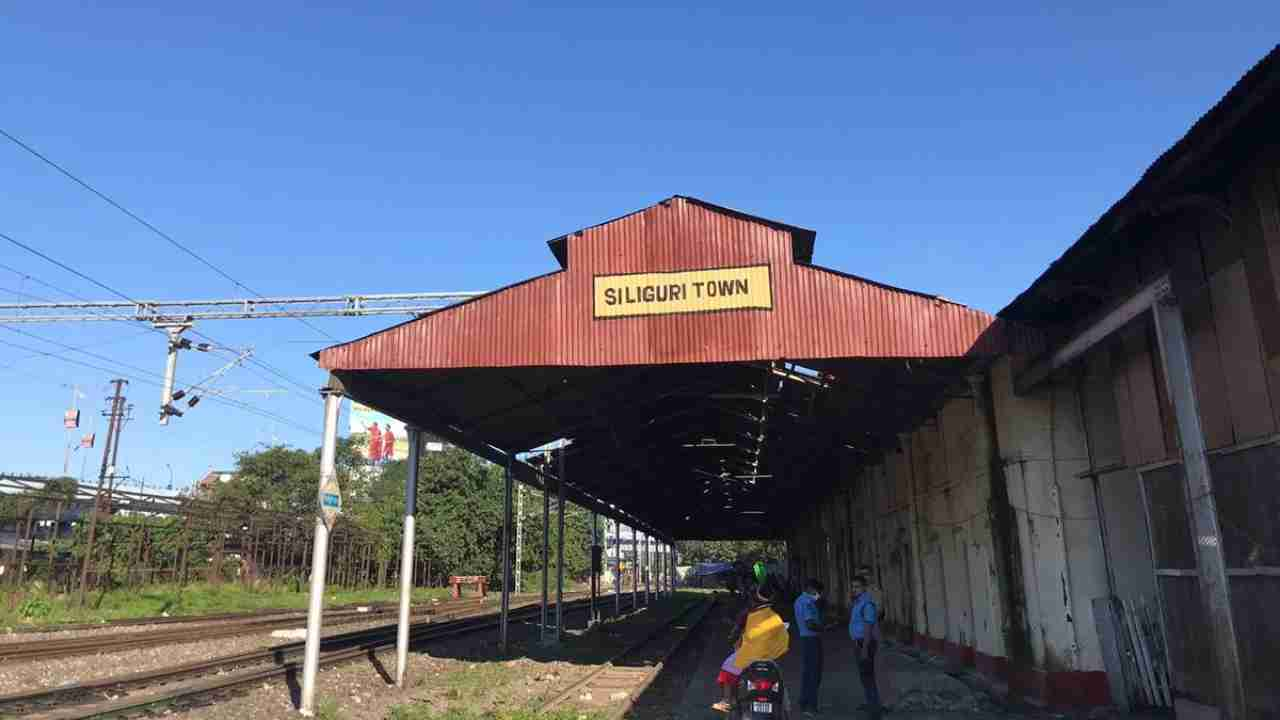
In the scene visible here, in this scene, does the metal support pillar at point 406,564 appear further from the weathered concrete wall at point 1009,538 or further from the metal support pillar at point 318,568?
the weathered concrete wall at point 1009,538

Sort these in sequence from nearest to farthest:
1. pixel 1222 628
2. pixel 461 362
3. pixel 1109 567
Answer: pixel 1222 628
pixel 1109 567
pixel 461 362

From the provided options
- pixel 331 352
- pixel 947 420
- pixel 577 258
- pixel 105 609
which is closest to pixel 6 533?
pixel 105 609

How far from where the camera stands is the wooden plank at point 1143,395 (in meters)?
8.34

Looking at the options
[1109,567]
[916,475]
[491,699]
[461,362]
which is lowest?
[491,699]

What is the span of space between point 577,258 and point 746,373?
3790mm

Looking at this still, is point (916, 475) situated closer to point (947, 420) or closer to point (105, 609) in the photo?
point (947, 420)

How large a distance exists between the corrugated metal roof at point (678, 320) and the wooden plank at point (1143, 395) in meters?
2.04

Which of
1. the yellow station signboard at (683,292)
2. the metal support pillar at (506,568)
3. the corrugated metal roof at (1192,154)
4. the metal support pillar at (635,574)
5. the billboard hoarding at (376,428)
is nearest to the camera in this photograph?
the corrugated metal roof at (1192,154)

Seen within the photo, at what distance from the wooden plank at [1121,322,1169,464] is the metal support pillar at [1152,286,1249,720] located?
1108mm

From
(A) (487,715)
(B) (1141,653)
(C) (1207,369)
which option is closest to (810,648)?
(B) (1141,653)

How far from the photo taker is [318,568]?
11352mm

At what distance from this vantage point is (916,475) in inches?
653

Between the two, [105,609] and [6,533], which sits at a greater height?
[6,533]

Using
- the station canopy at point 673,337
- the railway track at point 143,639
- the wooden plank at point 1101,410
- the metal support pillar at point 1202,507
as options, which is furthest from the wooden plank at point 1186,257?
the railway track at point 143,639
